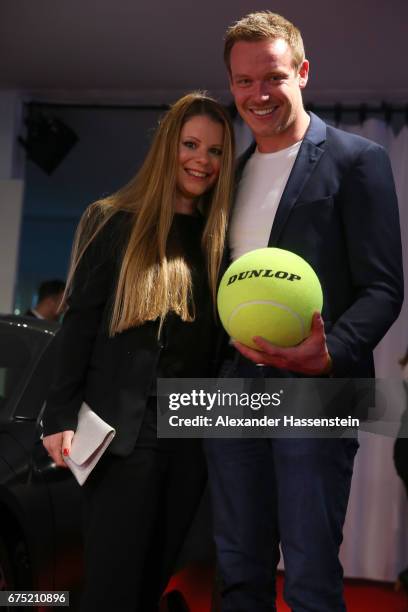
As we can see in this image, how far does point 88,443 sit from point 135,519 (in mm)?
210

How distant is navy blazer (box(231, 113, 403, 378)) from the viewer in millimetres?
1771

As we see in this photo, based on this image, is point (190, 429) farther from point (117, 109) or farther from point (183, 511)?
point (117, 109)

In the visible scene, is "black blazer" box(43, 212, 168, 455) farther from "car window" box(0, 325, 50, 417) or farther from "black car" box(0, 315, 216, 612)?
"car window" box(0, 325, 50, 417)

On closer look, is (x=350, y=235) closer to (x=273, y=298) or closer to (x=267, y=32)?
(x=273, y=298)

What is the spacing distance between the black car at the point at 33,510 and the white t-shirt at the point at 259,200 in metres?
1.14

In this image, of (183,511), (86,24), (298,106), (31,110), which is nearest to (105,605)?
(183,511)

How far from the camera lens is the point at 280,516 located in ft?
5.70

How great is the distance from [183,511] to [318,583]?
1.51ft

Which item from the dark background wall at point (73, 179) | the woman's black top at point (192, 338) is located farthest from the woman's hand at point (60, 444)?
the dark background wall at point (73, 179)

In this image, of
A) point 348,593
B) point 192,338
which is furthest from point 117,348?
point 348,593

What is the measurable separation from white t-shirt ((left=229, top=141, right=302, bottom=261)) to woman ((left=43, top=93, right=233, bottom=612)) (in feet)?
0.13

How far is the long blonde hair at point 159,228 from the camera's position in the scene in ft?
6.42

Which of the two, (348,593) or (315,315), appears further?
(348,593)

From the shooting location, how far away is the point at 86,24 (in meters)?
4.84
